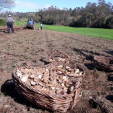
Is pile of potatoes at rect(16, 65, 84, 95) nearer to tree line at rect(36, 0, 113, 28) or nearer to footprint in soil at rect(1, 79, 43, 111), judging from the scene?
footprint in soil at rect(1, 79, 43, 111)

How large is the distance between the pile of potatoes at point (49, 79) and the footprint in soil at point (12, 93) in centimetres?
35

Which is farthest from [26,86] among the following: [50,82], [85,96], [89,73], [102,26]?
[102,26]

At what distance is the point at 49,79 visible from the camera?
10.1 feet

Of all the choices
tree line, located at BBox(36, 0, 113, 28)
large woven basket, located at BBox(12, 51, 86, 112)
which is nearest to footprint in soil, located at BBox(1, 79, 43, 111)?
large woven basket, located at BBox(12, 51, 86, 112)

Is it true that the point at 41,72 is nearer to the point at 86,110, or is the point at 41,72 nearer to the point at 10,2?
the point at 86,110

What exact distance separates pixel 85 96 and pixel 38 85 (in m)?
1.13

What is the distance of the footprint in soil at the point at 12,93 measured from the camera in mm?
2562

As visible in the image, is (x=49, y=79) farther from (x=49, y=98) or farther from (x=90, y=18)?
Answer: (x=90, y=18)

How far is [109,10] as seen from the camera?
54625 millimetres

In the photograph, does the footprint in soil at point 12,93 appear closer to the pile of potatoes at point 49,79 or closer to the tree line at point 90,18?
the pile of potatoes at point 49,79

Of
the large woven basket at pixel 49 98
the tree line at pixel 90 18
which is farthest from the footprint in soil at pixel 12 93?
the tree line at pixel 90 18

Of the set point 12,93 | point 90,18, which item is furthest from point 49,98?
point 90,18

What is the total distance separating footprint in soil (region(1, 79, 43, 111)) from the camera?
8.41ft

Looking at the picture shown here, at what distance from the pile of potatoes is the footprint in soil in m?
0.35
